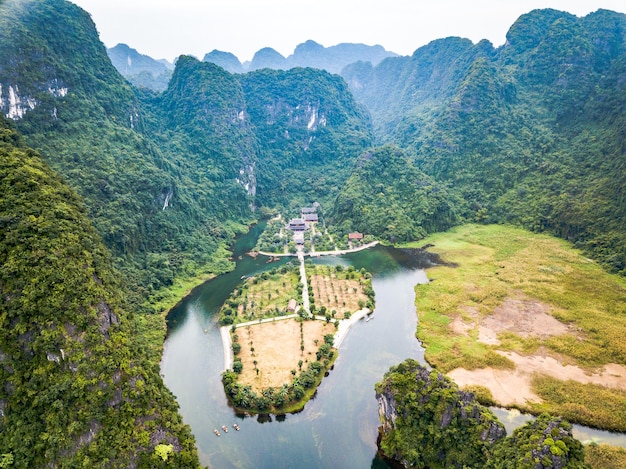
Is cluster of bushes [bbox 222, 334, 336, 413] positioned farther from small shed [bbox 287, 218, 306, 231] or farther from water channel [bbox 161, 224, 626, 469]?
small shed [bbox 287, 218, 306, 231]

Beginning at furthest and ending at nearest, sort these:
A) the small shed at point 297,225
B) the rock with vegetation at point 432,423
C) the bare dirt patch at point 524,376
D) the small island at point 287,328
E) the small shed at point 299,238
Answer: the small shed at point 297,225
the small shed at point 299,238
the small island at point 287,328
the bare dirt patch at point 524,376
the rock with vegetation at point 432,423

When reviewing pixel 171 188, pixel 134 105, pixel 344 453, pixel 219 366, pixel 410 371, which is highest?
pixel 134 105

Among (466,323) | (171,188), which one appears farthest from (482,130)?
(171,188)

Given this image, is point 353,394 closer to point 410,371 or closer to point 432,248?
Answer: point 410,371

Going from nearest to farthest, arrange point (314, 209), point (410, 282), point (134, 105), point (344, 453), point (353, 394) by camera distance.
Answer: point (344, 453)
point (353, 394)
point (410, 282)
point (134, 105)
point (314, 209)

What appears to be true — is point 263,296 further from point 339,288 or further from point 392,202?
point 392,202

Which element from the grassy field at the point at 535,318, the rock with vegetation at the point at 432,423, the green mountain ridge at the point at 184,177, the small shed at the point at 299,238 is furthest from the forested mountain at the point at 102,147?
the grassy field at the point at 535,318

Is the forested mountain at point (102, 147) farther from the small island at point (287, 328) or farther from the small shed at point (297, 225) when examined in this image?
the small shed at point (297, 225)
